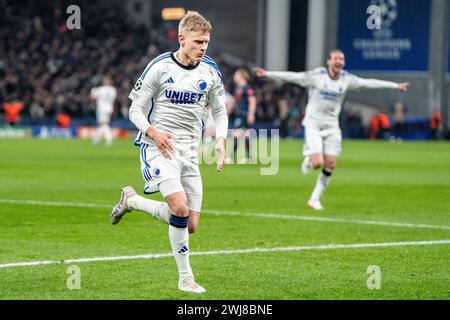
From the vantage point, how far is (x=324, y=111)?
17766 millimetres

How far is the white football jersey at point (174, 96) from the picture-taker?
30.6 feet

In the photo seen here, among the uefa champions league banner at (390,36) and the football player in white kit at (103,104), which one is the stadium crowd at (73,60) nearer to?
the uefa champions league banner at (390,36)

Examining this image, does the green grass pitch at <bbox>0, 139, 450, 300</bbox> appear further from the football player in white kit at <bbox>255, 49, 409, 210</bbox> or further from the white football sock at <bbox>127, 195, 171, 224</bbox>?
the football player in white kit at <bbox>255, 49, 409, 210</bbox>

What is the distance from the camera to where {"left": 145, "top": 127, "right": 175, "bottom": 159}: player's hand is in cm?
911

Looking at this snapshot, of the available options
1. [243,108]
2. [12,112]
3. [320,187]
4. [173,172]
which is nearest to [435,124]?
[12,112]

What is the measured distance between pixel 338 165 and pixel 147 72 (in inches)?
788

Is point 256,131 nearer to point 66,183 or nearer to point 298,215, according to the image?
point 66,183

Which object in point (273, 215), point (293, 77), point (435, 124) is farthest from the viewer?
point (435, 124)

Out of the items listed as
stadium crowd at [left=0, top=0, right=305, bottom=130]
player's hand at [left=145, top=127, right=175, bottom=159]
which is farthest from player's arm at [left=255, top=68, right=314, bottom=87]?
stadium crowd at [left=0, top=0, right=305, bottom=130]

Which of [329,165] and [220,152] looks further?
[329,165]

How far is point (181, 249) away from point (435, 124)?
47.1 metres

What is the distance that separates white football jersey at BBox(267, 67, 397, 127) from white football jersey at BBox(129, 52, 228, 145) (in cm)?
758

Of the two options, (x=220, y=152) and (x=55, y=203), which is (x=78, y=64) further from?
(x=220, y=152)
